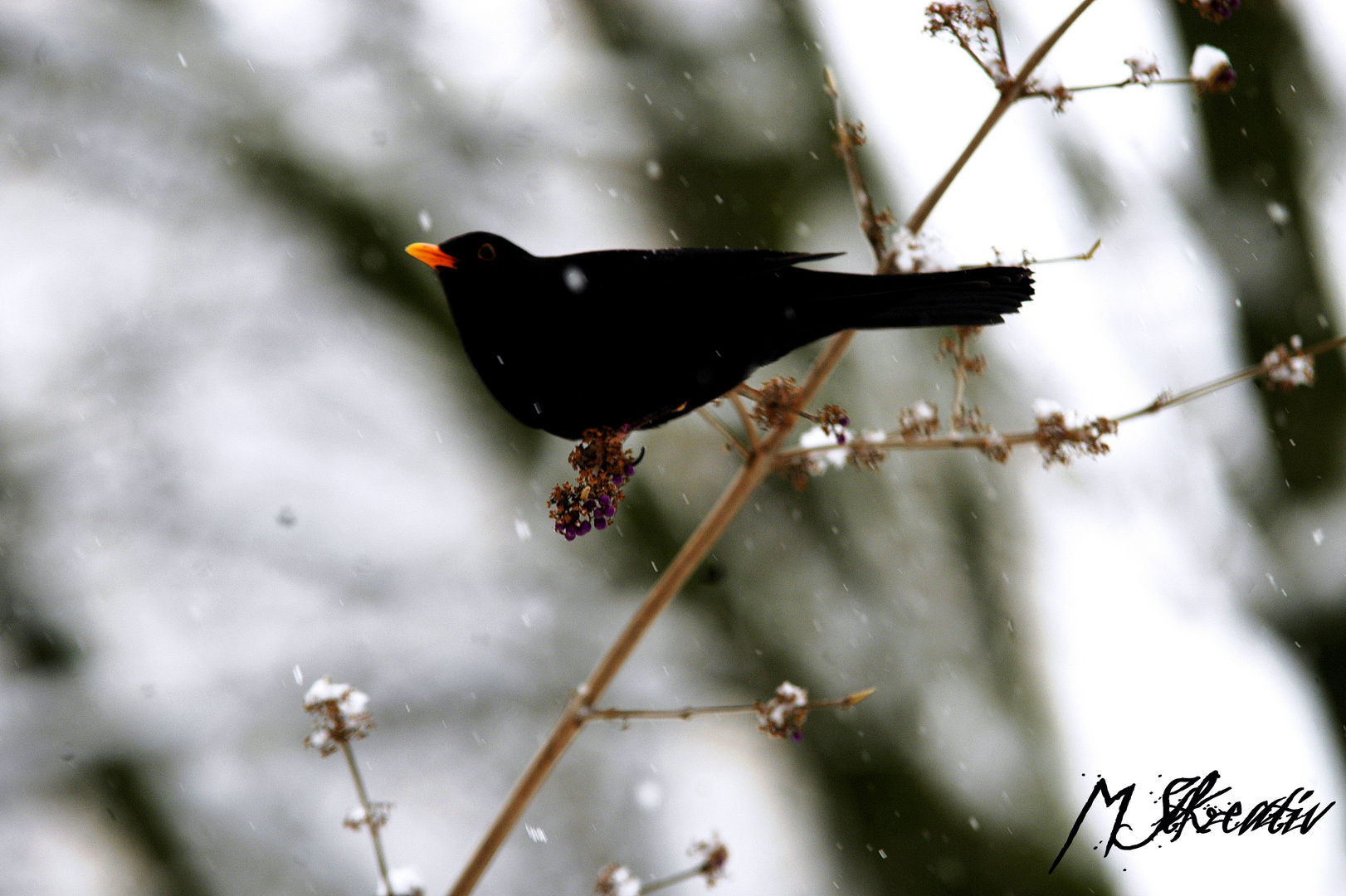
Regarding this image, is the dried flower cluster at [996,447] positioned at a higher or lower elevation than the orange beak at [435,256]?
lower

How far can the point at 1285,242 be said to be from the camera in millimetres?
2668

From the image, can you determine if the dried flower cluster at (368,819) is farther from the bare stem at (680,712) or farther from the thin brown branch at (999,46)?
the thin brown branch at (999,46)

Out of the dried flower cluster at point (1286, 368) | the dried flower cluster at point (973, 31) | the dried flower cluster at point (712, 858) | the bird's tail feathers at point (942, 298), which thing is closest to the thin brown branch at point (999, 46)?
the dried flower cluster at point (973, 31)

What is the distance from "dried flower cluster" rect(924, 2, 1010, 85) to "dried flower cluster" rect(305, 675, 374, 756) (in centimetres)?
85

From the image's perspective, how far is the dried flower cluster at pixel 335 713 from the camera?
31.2 inches

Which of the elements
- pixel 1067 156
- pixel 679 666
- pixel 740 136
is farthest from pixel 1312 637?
pixel 740 136

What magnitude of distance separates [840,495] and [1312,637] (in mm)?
1594

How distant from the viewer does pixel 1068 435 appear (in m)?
0.85

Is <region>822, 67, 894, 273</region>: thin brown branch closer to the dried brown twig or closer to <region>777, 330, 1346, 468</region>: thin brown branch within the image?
the dried brown twig

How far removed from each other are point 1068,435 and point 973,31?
417mm

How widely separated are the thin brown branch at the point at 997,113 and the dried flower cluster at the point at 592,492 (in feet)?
1.19

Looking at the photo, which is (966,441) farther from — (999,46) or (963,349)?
(999,46)

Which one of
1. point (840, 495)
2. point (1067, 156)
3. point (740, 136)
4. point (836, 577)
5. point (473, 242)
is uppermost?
point (740, 136)

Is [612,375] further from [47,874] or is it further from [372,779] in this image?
[47,874]
